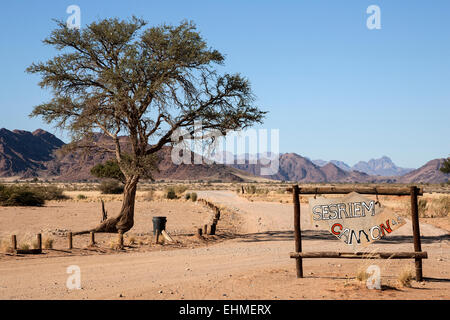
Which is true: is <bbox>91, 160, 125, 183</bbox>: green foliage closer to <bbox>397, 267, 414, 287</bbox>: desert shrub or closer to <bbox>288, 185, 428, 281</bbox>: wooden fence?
<bbox>288, 185, 428, 281</bbox>: wooden fence

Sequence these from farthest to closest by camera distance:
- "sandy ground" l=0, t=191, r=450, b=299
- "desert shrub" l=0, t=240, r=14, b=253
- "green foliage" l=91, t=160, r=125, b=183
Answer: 1. "green foliage" l=91, t=160, r=125, b=183
2. "desert shrub" l=0, t=240, r=14, b=253
3. "sandy ground" l=0, t=191, r=450, b=299

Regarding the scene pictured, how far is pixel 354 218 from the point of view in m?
12.0

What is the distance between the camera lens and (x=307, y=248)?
18016mm

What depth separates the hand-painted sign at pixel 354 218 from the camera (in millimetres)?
11812

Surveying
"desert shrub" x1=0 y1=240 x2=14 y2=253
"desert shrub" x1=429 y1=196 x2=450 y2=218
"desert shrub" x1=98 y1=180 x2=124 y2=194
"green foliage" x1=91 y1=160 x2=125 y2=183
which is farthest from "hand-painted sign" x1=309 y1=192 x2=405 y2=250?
"desert shrub" x1=98 y1=180 x2=124 y2=194

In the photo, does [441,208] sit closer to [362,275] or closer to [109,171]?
[362,275]

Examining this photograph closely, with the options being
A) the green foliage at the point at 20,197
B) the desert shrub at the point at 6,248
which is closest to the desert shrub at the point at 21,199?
the green foliage at the point at 20,197

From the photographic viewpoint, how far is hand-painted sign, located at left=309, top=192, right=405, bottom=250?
11.8 metres

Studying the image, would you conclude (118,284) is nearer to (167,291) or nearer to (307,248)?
(167,291)

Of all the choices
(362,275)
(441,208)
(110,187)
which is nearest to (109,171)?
(110,187)

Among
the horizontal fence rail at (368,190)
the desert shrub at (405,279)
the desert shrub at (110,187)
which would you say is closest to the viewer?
the desert shrub at (405,279)

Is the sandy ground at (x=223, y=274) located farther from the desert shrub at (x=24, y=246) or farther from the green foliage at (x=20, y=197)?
the green foliage at (x=20, y=197)
